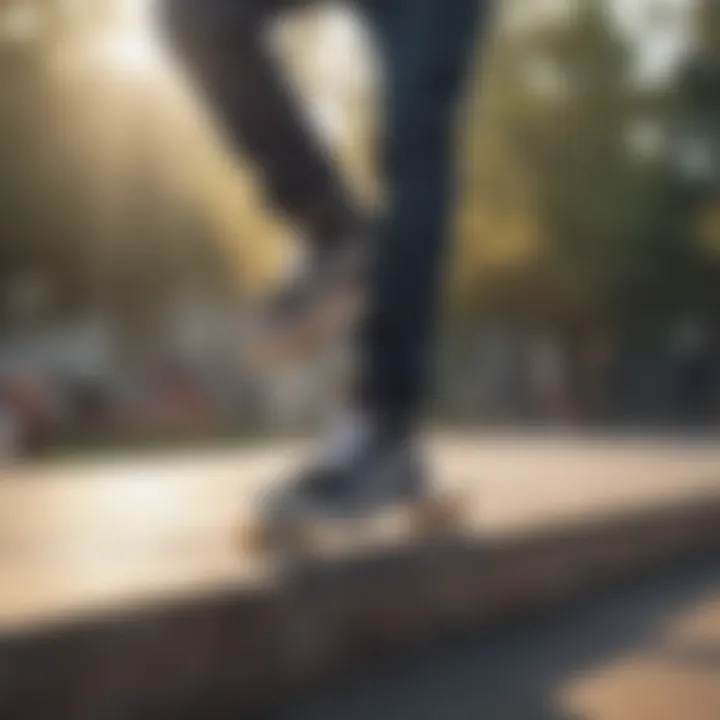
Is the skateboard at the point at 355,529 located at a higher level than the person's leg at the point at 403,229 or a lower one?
lower

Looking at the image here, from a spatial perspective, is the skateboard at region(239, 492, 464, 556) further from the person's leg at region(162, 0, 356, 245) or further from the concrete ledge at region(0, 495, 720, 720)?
the person's leg at region(162, 0, 356, 245)

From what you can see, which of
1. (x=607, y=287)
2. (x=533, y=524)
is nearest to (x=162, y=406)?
(x=533, y=524)

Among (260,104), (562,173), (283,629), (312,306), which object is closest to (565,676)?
(283,629)

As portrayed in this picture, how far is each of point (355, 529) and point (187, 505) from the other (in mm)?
296

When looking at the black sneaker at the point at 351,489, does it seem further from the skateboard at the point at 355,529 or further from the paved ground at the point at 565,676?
the paved ground at the point at 565,676

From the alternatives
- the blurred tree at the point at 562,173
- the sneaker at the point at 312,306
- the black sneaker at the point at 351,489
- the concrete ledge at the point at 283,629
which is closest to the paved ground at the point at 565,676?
the concrete ledge at the point at 283,629

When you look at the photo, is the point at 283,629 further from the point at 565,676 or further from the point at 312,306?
the point at 312,306

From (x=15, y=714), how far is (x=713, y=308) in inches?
399

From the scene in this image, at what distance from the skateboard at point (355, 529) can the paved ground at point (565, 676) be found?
9cm

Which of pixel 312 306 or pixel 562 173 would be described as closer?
pixel 312 306

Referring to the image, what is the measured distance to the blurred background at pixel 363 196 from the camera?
1693 mm

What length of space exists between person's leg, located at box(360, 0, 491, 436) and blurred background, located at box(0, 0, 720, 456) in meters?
0.07

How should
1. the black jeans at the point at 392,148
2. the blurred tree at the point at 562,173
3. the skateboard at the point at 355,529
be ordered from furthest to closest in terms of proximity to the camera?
the blurred tree at the point at 562,173 → the black jeans at the point at 392,148 → the skateboard at the point at 355,529

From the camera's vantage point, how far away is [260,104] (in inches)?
43.9
